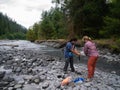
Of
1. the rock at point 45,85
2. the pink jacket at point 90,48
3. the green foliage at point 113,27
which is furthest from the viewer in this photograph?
the green foliage at point 113,27

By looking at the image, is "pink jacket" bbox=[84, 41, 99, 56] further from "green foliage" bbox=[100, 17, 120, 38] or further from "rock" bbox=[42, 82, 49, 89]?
"green foliage" bbox=[100, 17, 120, 38]

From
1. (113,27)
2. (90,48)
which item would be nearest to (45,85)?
(90,48)

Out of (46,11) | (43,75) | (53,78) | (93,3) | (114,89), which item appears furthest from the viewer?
(46,11)

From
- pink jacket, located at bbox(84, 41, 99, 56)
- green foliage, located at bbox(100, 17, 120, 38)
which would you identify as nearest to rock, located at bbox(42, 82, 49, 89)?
pink jacket, located at bbox(84, 41, 99, 56)

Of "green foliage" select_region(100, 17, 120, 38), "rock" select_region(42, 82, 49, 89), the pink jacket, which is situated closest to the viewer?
"rock" select_region(42, 82, 49, 89)

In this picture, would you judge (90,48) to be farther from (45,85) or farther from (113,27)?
(113,27)

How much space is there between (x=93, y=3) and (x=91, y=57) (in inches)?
1117

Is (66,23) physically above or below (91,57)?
above

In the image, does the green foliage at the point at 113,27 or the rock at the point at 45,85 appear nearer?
the rock at the point at 45,85

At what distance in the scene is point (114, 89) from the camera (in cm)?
1002

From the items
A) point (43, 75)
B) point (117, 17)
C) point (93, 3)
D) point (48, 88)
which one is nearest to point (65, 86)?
point (48, 88)

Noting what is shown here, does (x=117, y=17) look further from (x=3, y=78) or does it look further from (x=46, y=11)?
(x=46, y=11)

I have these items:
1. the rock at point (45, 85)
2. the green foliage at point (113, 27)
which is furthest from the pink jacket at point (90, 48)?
the green foliage at point (113, 27)

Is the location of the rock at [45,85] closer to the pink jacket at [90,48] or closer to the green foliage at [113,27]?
the pink jacket at [90,48]
